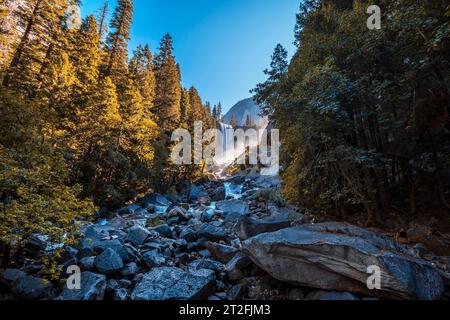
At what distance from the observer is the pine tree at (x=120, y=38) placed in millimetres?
21609

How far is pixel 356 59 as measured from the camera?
8492mm

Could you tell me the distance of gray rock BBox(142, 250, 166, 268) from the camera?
7.95 meters

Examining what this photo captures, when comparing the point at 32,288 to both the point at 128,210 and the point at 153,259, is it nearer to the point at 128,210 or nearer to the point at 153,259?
the point at 153,259

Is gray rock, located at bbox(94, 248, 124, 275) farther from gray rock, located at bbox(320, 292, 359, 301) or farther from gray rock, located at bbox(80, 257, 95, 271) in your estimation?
gray rock, located at bbox(320, 292, 359, 301)

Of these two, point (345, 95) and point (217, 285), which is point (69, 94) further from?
point (345, 95)

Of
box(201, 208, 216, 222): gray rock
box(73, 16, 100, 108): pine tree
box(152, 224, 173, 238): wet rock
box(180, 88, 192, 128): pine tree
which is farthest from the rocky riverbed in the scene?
box(180, 88, 192, 128): pine tree

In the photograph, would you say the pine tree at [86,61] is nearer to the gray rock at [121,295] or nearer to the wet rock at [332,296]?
the gray rock at [121,295]

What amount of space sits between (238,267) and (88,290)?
4.15 m

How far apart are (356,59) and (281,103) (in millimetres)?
3084

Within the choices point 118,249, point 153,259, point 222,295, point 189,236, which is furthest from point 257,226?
point 118,249

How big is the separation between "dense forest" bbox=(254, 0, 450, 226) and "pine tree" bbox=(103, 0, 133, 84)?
18025mm

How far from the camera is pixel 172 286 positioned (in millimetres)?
5871
